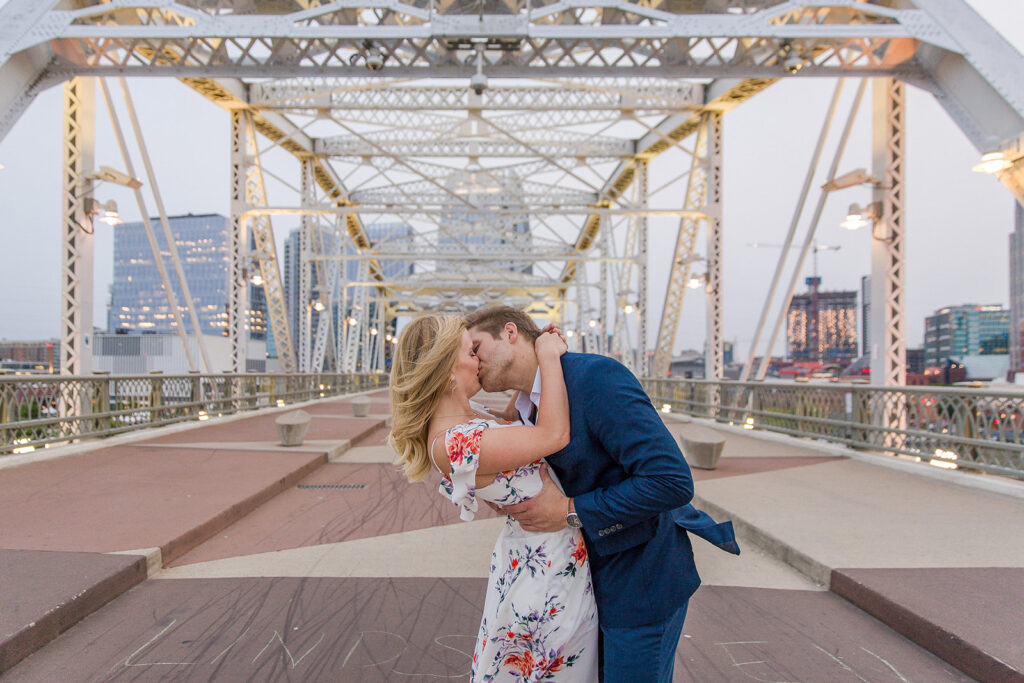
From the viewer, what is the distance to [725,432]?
1336 centimetres

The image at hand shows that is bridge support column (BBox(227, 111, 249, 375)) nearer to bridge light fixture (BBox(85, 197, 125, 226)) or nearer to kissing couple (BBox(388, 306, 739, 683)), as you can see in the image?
bridge light fixture (BBox(85, 197, 125, 226))

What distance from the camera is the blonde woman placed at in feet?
5.72

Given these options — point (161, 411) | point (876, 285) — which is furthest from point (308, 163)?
point (876, 285)

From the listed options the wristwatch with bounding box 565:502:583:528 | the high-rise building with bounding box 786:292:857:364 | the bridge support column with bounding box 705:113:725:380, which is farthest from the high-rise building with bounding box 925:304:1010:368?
the wristwatch with bounding box 565:502:583:528

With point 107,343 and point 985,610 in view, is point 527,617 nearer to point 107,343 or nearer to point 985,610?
point 985,610

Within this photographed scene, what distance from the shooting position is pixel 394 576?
4457mm

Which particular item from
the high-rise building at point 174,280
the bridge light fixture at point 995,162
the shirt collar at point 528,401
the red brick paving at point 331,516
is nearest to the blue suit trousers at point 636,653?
the shirt collar at point 528,401

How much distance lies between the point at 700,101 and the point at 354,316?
2866 centimetres

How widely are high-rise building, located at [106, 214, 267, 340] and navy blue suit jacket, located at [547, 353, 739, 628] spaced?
14341 cm

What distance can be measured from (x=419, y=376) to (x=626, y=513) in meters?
0.71

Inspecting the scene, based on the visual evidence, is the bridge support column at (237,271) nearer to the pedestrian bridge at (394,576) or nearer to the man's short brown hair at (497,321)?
the pedestrian bridge at (394,576)

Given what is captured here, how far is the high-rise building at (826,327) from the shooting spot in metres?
179

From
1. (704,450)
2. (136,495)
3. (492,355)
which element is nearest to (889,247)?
(704,450)

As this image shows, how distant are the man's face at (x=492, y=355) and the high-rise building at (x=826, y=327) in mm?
193291
